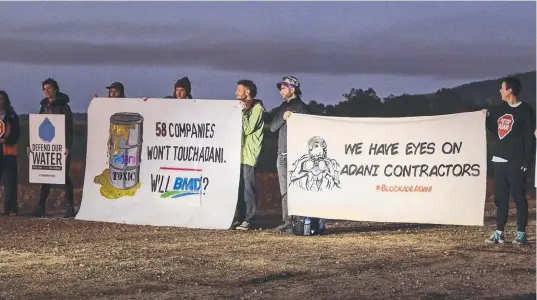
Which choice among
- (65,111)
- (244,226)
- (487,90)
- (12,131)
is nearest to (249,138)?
(244,226)

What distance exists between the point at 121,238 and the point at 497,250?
4296 millimetres

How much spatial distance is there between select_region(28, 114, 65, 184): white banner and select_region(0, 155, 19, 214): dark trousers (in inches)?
15.4

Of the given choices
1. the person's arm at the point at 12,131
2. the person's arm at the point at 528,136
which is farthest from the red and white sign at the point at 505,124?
the person's arm at the point at 12,131

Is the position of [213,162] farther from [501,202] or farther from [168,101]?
[501,202]

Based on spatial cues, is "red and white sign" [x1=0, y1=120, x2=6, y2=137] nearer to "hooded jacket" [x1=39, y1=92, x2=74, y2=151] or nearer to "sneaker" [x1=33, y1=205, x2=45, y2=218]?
"hooded jacket" [x1=39, y1=92, x2=74, y2=151]

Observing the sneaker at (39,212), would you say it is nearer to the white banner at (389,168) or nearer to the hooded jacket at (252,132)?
the hooded jacket at (252,132)

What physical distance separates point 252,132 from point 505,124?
332 centimetres

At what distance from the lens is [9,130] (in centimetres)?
1500

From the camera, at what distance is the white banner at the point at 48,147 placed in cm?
1475

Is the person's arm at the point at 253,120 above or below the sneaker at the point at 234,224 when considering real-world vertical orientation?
above

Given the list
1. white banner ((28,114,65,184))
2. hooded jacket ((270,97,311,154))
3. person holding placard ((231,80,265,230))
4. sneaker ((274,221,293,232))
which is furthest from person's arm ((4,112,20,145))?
sneaker ((274,221,293,232))

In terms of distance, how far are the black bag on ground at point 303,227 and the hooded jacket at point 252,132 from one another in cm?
99

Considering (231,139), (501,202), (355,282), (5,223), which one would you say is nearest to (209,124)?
(231,139)

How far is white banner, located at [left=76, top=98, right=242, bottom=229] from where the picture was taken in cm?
1342
